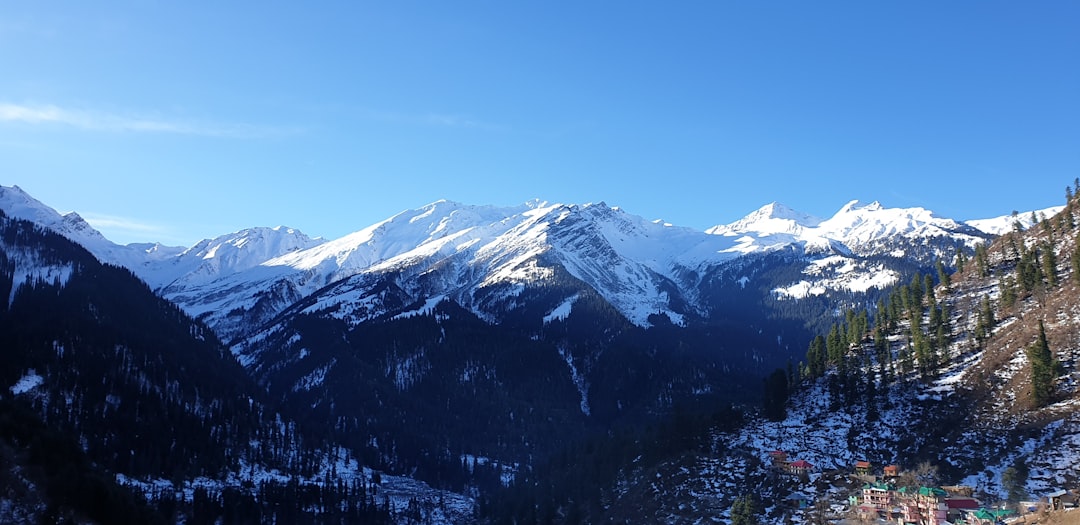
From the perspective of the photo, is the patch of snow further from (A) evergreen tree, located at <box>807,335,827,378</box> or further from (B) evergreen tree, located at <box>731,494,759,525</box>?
(A) evergreen tree, located at <box>807,335,827,378</box>

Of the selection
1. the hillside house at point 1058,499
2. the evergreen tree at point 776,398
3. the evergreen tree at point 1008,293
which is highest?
the evergreen tree at point 1008,293

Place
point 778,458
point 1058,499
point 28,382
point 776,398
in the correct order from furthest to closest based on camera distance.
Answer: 1. point 28,382
2. point 776,398
3. point 778,458
4. point 1058,499

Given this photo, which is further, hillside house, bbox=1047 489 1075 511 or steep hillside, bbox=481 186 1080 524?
steep hillside, bbox=481 186 1080 524

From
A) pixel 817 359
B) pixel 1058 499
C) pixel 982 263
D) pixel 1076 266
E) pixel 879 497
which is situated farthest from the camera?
pixel 982 263

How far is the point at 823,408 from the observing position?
15212 cm

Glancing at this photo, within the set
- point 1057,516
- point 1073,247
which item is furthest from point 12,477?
point 1073,247

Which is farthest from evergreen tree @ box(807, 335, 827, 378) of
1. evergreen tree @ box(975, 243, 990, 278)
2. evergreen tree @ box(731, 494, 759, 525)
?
evergreen tree @ box(731, 494, 759, 525)

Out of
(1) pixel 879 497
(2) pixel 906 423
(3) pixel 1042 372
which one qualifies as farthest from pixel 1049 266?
(1) pixel 879 497

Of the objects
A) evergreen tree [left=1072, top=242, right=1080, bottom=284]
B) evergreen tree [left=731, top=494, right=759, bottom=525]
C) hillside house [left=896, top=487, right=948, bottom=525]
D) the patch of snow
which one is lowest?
evergreen tree [left=731, top=494, right=759, bottom=525]

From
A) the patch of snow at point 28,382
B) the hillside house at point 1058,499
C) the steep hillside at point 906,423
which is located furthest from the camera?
the patch of snow at point 28,382

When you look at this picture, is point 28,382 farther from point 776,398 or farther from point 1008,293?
point 1008,293

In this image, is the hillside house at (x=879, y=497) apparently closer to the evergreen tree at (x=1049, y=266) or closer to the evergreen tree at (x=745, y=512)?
the evergreen tree at (x=745, y=512)

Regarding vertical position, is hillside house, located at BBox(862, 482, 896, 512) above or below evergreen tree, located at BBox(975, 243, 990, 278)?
below

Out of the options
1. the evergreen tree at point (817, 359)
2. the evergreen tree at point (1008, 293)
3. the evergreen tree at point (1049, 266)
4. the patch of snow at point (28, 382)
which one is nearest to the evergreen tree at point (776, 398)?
the evergreen tree at point (817, 359)
